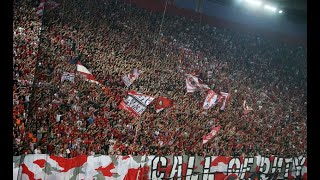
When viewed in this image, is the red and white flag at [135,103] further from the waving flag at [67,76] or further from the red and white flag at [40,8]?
the red and white flag at [40,8]

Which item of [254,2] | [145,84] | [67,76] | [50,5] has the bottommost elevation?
[145,84]

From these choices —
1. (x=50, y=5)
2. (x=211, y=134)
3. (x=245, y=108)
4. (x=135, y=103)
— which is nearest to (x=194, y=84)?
(x=211, y=134)

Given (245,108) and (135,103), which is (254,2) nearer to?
(245,108)

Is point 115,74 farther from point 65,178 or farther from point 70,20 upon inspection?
point 65,178

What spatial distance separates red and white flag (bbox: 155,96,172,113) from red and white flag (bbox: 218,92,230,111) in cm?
224

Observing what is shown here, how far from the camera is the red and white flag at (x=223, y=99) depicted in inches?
488

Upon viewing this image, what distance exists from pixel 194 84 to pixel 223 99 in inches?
54.0

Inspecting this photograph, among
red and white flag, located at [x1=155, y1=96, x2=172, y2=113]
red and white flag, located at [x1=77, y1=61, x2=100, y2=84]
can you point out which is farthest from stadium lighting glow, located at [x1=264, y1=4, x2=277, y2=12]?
red and white flag, located at [x1=77, y1=61, x2=100, y2=84]

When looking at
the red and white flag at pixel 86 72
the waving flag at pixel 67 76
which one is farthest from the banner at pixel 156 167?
the red and white flag at pixel 86 72

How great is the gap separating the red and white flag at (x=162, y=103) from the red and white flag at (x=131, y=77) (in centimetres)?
106

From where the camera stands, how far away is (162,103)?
11016 mm

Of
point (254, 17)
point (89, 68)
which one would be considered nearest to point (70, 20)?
point (89, 68)
